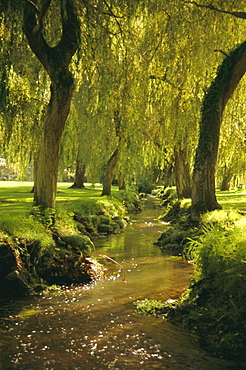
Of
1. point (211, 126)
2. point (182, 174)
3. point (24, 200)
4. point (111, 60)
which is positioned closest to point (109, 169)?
point (182, 174)

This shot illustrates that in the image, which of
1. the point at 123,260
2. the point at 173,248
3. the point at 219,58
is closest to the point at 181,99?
the point at 219,58

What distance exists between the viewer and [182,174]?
19469mm

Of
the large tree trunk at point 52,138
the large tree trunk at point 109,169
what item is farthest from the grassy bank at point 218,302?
the large tree trunk at point 109,169

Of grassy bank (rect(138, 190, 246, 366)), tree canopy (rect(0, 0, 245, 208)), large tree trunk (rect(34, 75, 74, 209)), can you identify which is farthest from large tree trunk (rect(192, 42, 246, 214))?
grassy bank (rect(138, 190, 246, 366))

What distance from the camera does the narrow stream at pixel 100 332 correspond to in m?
4.49

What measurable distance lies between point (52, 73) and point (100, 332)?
5.67 metres

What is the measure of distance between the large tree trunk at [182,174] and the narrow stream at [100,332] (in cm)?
1116

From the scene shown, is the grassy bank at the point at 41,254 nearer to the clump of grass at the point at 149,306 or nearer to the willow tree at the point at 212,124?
the clump of grass at the point at 149,306

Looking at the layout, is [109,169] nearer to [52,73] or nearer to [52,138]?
[52,138]

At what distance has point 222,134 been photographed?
46.5ft

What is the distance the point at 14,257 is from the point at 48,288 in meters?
0.80

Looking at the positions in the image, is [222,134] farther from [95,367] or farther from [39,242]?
[95,367]

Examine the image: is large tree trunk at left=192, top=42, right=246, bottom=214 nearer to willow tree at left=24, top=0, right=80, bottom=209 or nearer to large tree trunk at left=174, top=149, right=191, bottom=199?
willow tree at left=24, top=0, right=80, bottom=209

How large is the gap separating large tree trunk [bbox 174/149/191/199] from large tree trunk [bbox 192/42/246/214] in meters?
6.54
